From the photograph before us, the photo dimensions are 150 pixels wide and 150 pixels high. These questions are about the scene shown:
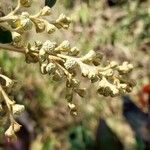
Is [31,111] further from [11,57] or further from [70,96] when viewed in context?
[70,96]

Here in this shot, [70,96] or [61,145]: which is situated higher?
[70,96]

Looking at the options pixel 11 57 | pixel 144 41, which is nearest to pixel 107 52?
pixel 144 41

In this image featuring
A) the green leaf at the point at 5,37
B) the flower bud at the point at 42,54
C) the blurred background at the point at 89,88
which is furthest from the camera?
the blurred background at the point at 89,88

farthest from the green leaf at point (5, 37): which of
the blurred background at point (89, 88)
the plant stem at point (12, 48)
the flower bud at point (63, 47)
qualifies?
the blurred background at point (89, 88)

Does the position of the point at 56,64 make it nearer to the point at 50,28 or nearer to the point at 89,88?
the point at 50,28

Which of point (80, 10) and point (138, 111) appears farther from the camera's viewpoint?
point (80, 10)

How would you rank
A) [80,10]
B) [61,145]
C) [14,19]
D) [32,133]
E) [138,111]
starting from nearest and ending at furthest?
1. [14,19]
2. [138,111]
3. [32,133]
4. [61,145]
5. [80,10]

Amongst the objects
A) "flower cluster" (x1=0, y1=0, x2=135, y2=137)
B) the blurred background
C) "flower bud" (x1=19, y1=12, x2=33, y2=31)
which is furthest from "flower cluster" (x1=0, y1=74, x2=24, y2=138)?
the blurred background

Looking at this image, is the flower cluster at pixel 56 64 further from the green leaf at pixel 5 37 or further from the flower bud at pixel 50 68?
the green leaf at pixel 5 37

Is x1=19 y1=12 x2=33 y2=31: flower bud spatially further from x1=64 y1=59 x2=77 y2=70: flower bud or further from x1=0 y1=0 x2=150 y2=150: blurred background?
x1=0 y1=0 x2=150 y2=150: blurred background

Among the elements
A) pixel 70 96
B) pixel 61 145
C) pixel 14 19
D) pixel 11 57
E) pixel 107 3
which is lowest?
pixel 61 145
